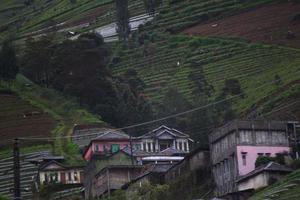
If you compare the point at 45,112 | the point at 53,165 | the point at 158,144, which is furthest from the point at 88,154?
the point at 45,112

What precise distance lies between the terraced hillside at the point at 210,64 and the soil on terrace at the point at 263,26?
1.81 metres

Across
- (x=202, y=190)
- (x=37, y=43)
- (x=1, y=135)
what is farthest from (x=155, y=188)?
(x=37, y=43)

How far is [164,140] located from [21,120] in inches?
904

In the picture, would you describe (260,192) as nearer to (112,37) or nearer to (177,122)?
(177,122)

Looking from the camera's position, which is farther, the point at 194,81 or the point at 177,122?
the point at 194,81

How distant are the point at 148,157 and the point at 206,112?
11.9m

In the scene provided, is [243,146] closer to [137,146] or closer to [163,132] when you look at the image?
[137,146]

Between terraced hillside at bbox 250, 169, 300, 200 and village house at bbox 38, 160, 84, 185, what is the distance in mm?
29838

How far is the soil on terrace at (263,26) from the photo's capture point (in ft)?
387

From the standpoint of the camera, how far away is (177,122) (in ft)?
291

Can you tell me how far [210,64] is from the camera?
114875mm

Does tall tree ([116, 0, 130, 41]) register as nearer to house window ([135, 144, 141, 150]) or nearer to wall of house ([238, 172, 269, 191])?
house window ([135, 144, 141, 150])

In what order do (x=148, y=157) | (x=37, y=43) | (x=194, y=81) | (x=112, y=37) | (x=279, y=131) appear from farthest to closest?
(x=112, y=37)
(x=37, y=43)
(x=194, y=81)
(x=148, y=157)
(x=279, y=131)

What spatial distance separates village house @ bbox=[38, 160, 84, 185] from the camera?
8056 cm
